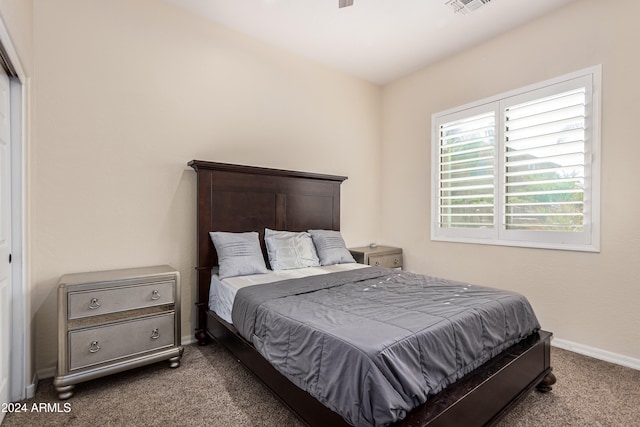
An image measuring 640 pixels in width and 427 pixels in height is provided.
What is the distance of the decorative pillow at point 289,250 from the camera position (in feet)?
10.0

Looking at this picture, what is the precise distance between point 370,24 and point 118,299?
3.24 metres

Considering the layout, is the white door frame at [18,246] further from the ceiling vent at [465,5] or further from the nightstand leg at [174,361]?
the ceiling vent at [465,5]

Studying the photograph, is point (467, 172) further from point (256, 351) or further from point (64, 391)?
point (64, 391)

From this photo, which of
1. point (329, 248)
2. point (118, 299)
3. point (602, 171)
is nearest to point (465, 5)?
point (602, 171)

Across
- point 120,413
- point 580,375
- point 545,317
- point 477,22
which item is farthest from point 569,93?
point 120,413

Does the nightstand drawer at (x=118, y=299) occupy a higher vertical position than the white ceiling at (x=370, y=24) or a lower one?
lower

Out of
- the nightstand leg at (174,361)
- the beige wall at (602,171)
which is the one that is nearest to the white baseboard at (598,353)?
the beige wall at (602,171)

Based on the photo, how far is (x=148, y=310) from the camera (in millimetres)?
2359

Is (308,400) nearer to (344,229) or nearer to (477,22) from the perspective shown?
(344,229)

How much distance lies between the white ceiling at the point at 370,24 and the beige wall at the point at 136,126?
0.22 m

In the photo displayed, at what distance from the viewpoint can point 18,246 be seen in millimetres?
2039

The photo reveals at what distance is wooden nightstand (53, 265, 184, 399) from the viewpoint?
2.06 m

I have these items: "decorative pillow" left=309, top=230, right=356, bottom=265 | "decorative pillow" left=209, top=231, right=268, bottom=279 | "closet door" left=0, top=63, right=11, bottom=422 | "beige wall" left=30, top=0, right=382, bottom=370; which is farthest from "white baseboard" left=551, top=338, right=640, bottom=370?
"closet door" left=0, top=63, right=11, bottom=422

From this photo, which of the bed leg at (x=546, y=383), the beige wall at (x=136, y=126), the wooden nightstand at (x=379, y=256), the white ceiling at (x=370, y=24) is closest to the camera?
the bed leg at (x=546, y=383)
